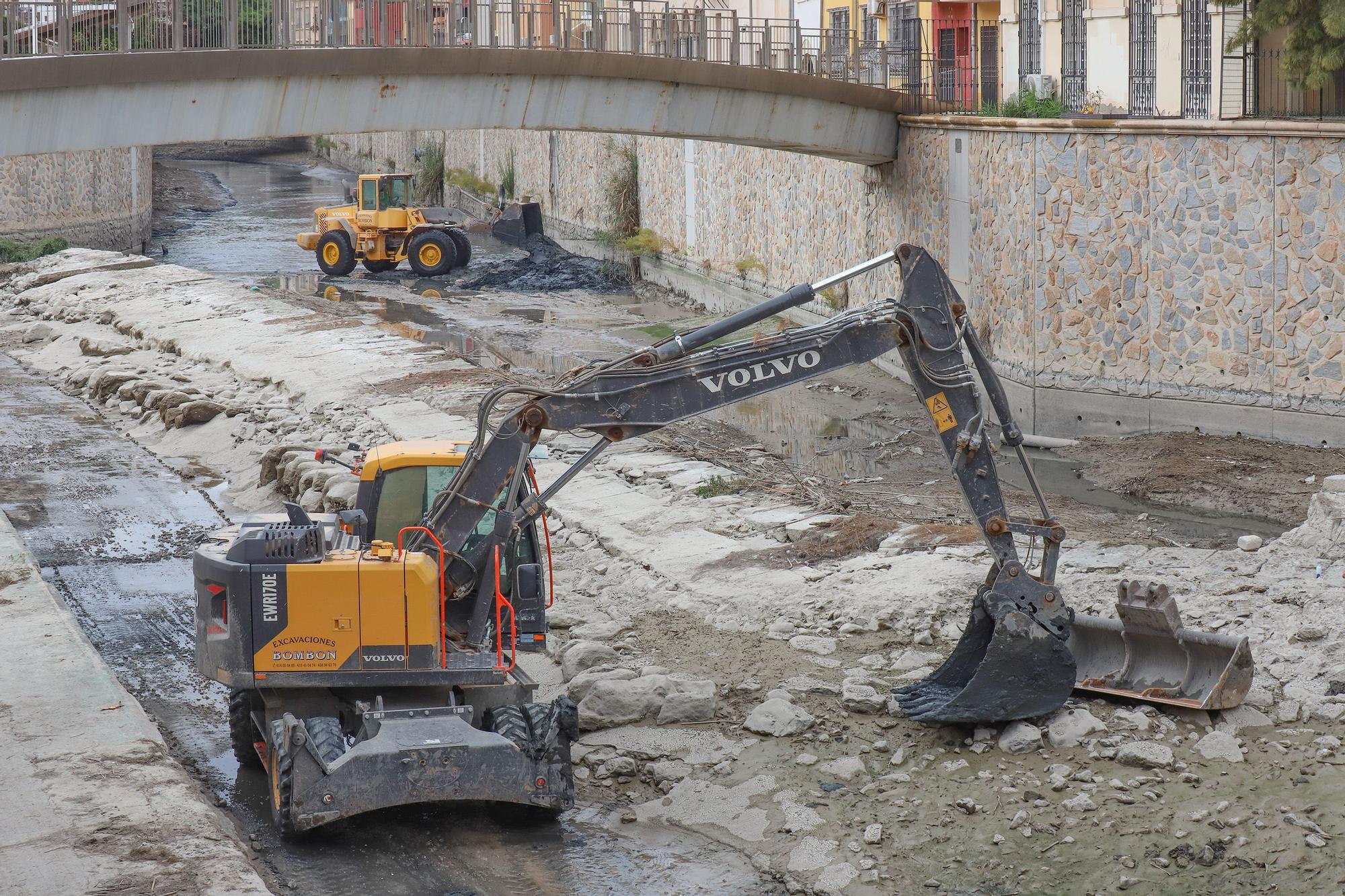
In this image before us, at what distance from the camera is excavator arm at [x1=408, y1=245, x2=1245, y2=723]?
993 centimetres

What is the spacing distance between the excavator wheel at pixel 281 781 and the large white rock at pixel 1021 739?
187 inches

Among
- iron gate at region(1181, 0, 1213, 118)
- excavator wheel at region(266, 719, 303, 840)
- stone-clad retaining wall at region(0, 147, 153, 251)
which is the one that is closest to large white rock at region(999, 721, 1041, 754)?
excavator wheel at region(266, 719, 303, 840)

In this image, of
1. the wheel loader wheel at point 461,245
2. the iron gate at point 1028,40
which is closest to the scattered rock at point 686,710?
the iron gate at point 1028,40

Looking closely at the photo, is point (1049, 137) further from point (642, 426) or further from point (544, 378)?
point (642, 426)

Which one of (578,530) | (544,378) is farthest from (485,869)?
(544,378)

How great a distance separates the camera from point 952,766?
34.2 feet

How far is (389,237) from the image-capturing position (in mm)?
42188

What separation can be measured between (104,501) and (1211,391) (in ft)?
49.9

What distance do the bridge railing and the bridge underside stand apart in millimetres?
276

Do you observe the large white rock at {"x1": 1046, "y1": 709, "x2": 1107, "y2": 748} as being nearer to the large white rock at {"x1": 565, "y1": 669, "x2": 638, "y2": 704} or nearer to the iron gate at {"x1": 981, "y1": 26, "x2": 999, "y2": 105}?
the large white rock at {"x1": 565, "y1": 669, "x2": 638, "y2": 704}

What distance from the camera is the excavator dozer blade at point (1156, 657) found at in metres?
10.4

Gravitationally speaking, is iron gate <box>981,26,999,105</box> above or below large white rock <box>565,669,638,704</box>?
above

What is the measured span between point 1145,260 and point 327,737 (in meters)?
16.5

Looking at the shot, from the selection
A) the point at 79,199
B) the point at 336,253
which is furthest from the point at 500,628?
the point at 79,199
